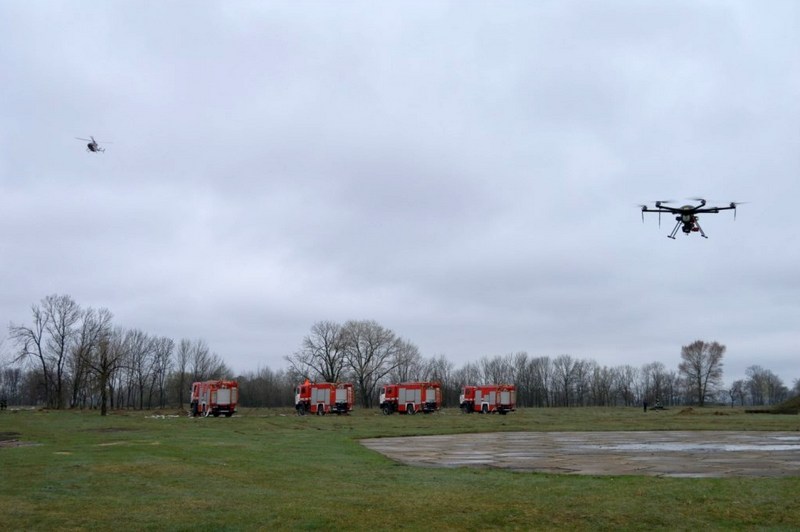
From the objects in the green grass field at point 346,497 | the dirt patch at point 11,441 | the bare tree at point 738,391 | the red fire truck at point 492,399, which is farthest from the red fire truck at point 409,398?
the bare tree at point 738,391

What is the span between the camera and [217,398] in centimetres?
6106

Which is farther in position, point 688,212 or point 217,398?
point 217,398

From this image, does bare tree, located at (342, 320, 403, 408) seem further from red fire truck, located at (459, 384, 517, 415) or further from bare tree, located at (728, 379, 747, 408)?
bare tree, located at (728, 379, 747, 408)

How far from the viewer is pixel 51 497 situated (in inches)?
531

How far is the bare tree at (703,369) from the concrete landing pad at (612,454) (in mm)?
121897

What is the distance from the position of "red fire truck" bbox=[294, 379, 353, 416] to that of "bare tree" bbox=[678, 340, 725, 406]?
326 feet

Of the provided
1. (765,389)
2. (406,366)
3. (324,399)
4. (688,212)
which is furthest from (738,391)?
(688,212)

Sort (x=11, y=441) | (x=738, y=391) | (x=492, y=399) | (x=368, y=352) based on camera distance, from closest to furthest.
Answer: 1. (x=11, y=441)
2. (x=492, y=399)
3. (x=368, y=352)
4. (x=738, y=391)

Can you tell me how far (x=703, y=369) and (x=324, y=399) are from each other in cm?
10423

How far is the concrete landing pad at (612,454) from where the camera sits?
19.0 m

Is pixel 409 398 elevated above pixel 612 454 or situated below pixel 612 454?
below

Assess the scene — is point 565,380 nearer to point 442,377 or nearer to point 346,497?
point 442,377

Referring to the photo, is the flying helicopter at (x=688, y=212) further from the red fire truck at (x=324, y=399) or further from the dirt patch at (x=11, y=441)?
the red fire truck at (x=324, y=399)

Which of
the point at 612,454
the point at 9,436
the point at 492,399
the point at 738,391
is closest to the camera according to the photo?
the point at 612,454
